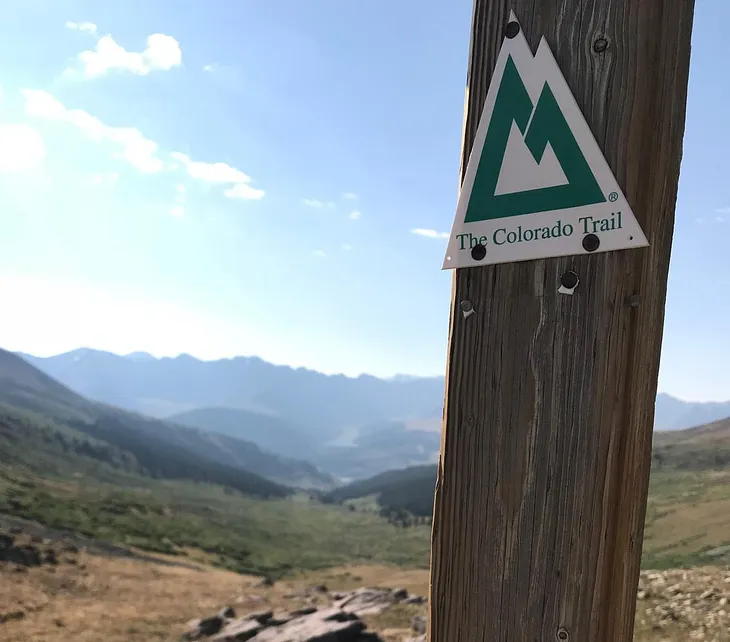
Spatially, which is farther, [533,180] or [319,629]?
[319,629]

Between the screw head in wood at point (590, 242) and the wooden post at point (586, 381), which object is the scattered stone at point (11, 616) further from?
the screw head in wood at point (590, 242)

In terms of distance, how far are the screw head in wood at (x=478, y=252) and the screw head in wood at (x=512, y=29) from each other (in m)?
0.46

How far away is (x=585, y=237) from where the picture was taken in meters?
1.18

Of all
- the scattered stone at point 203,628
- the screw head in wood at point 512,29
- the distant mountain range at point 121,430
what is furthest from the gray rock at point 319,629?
the distant mountain range at point 121,430

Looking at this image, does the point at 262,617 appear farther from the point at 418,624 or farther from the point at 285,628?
the point at 418,624

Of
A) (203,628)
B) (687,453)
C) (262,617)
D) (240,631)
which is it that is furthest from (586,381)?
(687,453)

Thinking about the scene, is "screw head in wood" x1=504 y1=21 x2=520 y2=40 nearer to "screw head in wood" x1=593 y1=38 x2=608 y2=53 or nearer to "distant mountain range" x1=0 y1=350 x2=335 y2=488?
"screw head in wood" x1=593 y1=38 x2=608 y2=53

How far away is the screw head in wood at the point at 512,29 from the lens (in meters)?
1.29

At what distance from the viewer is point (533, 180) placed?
1.23m

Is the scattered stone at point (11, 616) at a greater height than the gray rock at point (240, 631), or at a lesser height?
lesser

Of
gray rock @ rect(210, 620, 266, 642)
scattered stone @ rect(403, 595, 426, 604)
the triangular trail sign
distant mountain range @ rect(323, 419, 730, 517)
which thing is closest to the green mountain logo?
the triangular trail sign

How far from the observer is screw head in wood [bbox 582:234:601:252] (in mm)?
1171

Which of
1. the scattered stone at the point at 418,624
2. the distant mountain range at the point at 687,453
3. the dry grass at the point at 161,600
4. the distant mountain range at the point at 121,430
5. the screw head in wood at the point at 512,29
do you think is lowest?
the distant mountain range at the point at 121,430

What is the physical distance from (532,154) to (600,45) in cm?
26
